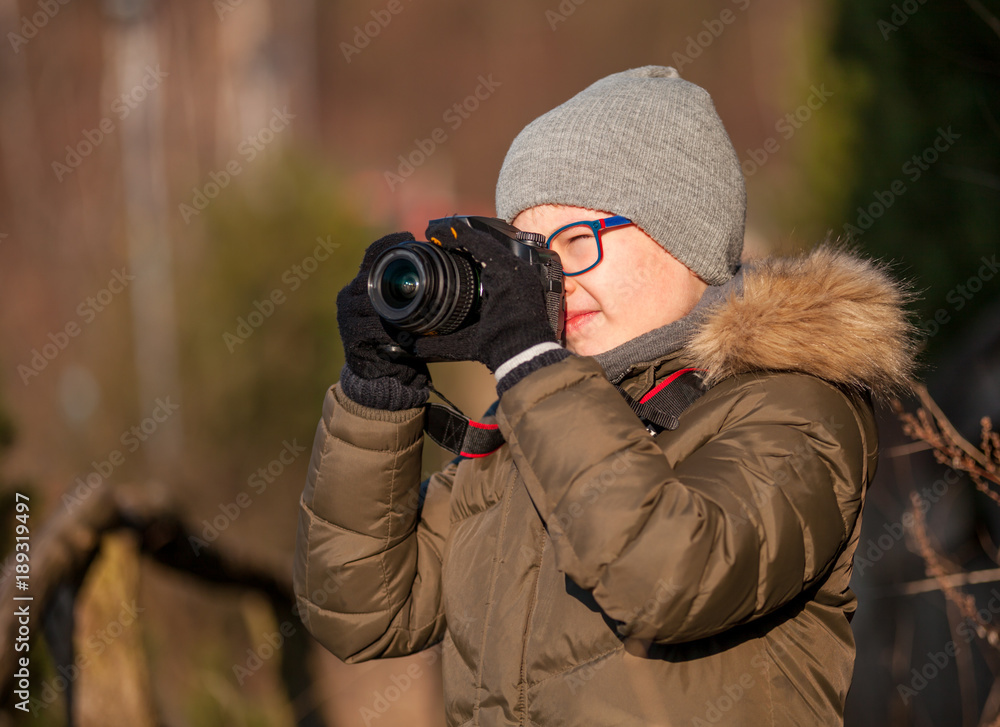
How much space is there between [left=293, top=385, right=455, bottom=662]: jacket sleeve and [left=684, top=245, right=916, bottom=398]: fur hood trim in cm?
54

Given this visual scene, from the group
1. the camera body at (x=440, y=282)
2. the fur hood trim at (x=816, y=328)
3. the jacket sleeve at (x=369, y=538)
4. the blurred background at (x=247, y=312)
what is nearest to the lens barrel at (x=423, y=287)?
the camera body at (x=440, y=282)

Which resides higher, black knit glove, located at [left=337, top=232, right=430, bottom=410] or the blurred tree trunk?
black knit glove, located at [left=337, top=232, right=430, bottom=410]

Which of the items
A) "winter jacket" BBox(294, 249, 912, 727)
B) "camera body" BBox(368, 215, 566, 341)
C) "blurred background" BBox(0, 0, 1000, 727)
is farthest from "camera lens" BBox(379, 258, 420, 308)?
"blurred background" BBox(0, 0, 1000, 727)

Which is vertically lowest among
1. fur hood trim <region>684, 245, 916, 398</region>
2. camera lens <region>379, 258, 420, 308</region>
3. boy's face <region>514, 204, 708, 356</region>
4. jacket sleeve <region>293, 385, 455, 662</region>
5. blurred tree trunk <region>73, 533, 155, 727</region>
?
blurred tree trunk <region>73, 533, 155, 727</region>

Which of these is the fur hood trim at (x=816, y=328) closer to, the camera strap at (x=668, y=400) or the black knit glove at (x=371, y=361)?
the camera strap at (x=668, y=400)

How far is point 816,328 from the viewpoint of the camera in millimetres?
1219

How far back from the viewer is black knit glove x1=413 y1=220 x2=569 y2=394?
45.2 inches

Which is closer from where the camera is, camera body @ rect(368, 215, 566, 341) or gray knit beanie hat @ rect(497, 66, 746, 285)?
camera body @ rect(368, 215, 566, 341)

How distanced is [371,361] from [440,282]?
0.28 metres

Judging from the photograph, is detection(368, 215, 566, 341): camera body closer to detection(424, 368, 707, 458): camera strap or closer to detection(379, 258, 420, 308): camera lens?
detection(379, 258, 420, 308): camera lens

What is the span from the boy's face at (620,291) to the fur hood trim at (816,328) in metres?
0.12

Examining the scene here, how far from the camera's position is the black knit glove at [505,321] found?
115cm

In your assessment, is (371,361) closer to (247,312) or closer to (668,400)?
(668,400)

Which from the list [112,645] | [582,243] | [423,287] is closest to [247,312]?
[112,645]
